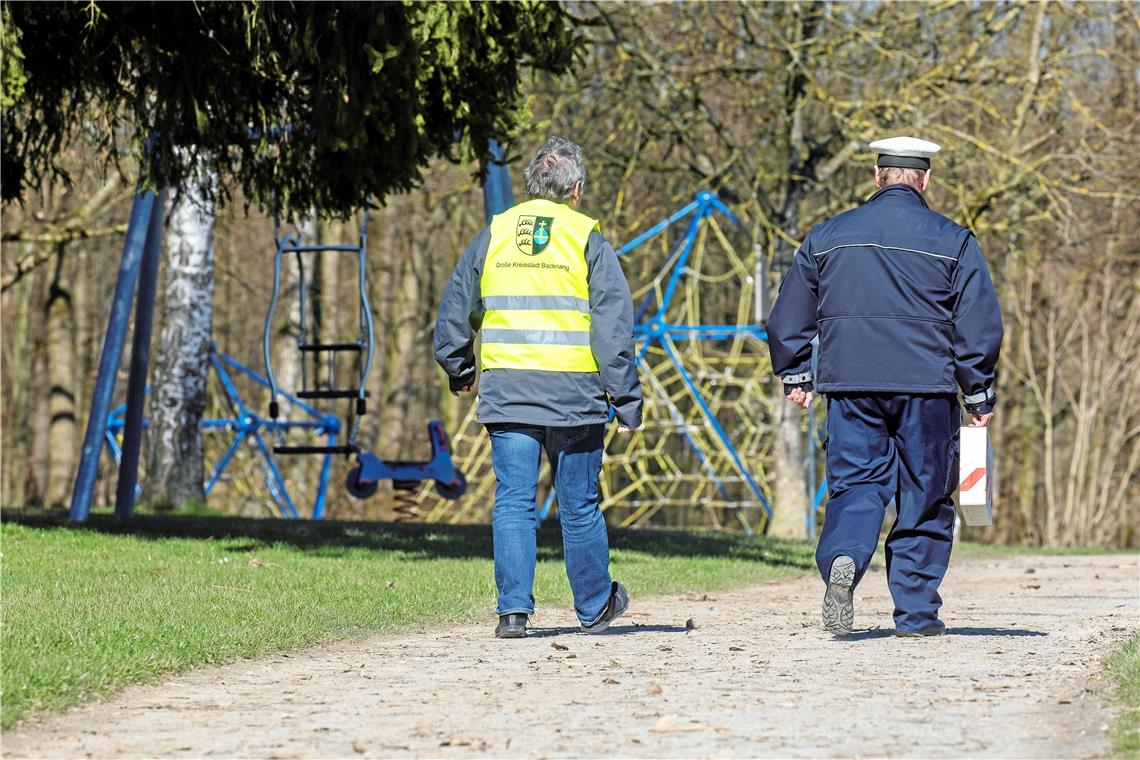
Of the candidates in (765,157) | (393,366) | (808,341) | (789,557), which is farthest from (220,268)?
(808,341)

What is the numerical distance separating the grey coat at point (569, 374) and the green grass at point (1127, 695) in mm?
1987

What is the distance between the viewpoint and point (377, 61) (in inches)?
424

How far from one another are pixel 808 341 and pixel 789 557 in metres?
6.78

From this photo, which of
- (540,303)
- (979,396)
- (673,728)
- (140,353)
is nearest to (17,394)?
(140,353)

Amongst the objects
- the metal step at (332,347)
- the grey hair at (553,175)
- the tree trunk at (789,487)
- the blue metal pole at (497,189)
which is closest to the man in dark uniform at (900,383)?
the grey hair at (553,175)

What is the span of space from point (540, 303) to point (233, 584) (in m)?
3.00

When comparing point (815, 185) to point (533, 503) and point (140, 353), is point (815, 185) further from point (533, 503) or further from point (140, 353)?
point (533, 503)

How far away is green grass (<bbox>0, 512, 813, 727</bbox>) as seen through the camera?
6238 mm

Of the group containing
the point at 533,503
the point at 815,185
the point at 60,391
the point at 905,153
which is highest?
the point at 815,185

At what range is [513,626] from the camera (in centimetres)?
718

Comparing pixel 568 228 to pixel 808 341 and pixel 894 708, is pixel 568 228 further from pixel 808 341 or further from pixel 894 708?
pixel 894 708

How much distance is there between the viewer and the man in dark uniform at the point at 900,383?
7.03m

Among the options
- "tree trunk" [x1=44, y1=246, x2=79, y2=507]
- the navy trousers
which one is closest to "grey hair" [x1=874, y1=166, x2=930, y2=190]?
the navy trousers

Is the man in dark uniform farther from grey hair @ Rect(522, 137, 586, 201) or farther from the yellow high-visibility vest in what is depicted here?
grey hair @ Rect(522, 137, 586, 201)
